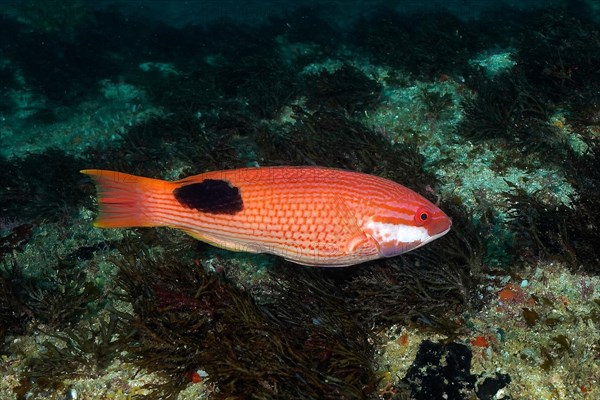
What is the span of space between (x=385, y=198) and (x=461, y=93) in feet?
18.8

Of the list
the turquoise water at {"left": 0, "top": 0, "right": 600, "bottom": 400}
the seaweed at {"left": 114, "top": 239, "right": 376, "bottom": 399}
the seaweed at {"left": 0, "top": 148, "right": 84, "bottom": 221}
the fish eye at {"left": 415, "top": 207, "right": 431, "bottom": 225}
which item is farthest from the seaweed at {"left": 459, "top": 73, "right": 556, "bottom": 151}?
the seaweed at {"left": 0, "top": 148, "right": 84, "bottom": 221}

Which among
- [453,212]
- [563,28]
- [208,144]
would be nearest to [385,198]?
[453,212]

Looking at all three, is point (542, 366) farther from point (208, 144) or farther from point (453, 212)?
point (208, 144)

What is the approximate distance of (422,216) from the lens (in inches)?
124

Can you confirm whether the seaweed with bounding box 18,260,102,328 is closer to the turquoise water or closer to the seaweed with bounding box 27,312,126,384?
the turquoise water

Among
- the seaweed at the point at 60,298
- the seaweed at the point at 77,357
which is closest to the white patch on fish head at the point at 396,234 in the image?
the seaweed at the point at 77,357

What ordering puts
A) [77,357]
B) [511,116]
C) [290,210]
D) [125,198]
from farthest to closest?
[511,116] < [77,357] < [125,198] < [290,210]

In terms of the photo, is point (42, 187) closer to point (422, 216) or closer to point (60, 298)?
point (60, 298)

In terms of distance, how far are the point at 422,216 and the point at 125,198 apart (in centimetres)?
217

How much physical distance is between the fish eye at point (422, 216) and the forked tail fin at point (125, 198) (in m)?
1.85

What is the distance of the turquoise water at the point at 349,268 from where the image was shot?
363 cm

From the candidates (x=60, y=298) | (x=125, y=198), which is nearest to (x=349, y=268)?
(x=125, y=198)

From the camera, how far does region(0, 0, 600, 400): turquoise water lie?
363 cm

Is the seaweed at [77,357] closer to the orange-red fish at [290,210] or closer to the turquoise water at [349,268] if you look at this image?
the turquoise water at [349,268]
